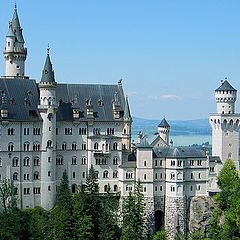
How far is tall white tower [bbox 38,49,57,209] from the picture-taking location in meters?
96.1

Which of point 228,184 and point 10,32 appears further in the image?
point 10,32

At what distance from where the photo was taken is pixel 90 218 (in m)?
89.8

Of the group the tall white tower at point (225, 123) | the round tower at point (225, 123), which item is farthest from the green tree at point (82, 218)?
the tall white tower at point (225, 123)

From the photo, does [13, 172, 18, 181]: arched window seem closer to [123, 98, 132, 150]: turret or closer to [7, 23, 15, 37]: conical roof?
[123, 98, 132, 150]: turret

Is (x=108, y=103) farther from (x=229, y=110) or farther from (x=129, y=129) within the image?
(x=229, y=110)

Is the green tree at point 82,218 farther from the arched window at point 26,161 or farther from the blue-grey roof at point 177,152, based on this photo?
the blue-grey roof at point 177,152

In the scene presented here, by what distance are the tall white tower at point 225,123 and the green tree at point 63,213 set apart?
28.4 m

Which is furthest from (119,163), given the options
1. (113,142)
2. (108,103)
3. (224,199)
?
(224,199)

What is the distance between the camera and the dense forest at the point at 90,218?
8838 cm

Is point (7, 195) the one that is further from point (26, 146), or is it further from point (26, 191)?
point (26, 146)

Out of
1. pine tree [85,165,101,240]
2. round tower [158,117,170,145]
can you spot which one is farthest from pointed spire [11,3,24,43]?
round tower [158,117,170,145]

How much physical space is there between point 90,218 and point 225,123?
31406mm

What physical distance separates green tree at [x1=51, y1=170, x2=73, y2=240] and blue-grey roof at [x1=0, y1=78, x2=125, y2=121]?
10328 millimetres

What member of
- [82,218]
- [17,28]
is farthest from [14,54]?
[82,218]
